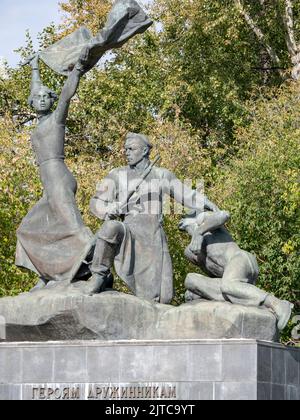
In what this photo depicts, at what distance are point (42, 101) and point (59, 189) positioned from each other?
4.14ft

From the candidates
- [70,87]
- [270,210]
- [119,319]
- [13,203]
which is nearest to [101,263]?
[119,319]

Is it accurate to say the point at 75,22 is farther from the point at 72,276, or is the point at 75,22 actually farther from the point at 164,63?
the point at 72,276

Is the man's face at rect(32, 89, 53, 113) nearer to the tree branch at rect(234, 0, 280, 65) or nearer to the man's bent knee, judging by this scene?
the man's bent knee

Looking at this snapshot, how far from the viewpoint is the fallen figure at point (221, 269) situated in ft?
53.4

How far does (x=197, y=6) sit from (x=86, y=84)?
3.60 meters

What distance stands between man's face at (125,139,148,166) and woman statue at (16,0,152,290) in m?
0.89

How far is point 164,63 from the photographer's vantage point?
3722 centimetres

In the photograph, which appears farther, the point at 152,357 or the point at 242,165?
the point at 242,165

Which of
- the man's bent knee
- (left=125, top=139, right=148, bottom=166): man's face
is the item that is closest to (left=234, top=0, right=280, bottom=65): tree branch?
(left=125, top=139, right=148, bottom=166): man's face

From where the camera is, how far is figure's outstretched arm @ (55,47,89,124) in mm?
17778

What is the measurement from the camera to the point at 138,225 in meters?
17.1

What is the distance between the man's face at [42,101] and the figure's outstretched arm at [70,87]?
262 millimetres
